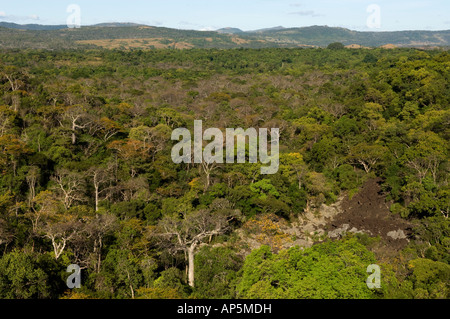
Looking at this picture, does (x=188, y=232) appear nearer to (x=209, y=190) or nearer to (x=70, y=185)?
(x=209, y=190)

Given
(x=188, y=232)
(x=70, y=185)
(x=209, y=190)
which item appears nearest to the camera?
(x=188, y=232)

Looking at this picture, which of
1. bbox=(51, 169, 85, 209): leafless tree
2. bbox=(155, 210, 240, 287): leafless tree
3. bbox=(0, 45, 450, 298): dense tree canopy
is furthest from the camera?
bbox=(51, 169, 85, 209): leafless tree

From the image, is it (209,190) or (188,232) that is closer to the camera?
(188,232)

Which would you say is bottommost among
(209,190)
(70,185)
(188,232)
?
(188,232)

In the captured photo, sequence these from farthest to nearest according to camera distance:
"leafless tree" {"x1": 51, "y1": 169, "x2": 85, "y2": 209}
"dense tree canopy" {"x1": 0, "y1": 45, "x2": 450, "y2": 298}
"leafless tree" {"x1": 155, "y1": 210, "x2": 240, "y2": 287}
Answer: "leafless tree" {"x1": 51, "y1": 169, "x2": 85, "y2": 209} < "leafless tree" {"x1": 155, "y1": 210, "x2": 240, "y2": 287} < "dense tree canopy" {"x1": 0, "y1": 45, "x2": 450, "y2": 298}

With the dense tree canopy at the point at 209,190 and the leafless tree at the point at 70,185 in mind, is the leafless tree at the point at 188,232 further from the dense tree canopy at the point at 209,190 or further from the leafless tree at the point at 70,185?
the leafless tree at the point at 70,185

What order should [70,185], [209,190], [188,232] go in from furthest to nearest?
1. [209,190]
2. [70,185]
3. [188,232]

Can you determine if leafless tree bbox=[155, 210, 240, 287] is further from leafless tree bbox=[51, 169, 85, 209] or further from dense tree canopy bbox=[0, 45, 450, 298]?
leafless tree bbox=[51, 169, 85, 209]

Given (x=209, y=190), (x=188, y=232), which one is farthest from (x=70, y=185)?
(x=188, y=232)

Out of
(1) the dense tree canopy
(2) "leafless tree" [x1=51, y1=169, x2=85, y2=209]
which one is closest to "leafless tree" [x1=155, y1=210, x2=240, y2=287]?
(1) the dense tree canopy

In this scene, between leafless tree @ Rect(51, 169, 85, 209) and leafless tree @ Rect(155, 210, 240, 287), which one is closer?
leafless tree @ Rect(155, 210, 240, 287)

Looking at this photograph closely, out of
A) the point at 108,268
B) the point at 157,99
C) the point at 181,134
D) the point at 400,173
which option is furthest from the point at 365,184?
the point at 157,99
